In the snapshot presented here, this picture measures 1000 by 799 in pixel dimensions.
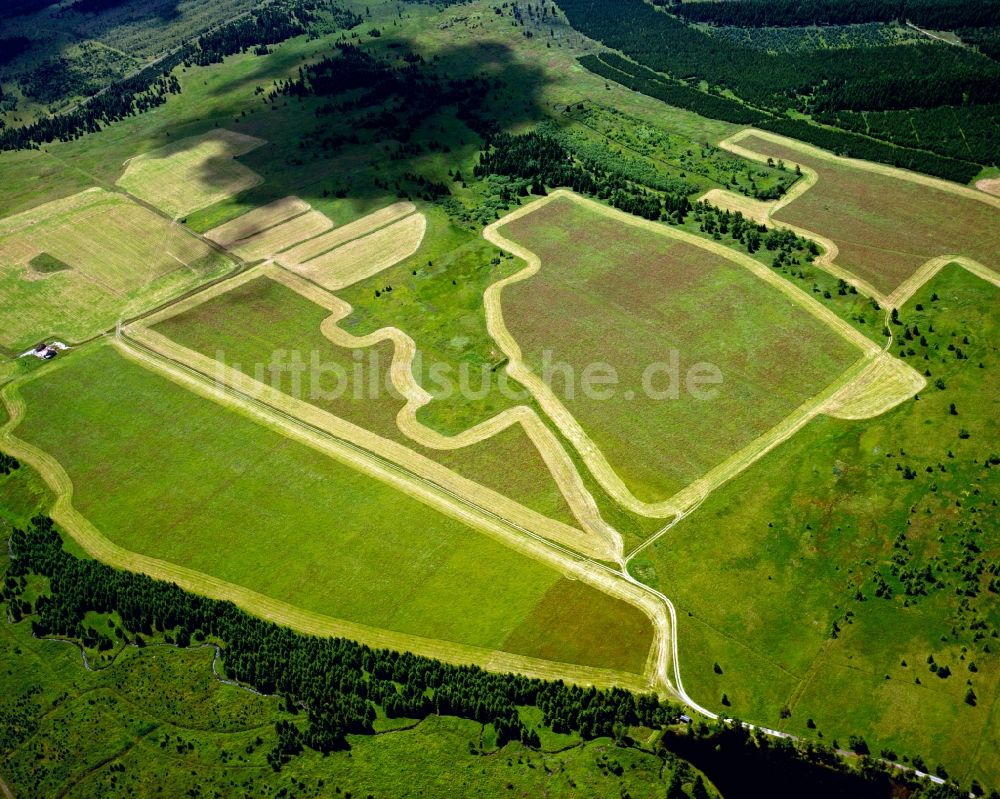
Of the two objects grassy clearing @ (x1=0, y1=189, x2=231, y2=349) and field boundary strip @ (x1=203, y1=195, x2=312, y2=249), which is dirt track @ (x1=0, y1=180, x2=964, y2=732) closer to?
grassy clearing @ (x1=0, y1=189, x2=231, y2=349)

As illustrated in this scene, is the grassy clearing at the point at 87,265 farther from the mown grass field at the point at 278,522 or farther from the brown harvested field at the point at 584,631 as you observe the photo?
the brown harvested field at the point at 584,631

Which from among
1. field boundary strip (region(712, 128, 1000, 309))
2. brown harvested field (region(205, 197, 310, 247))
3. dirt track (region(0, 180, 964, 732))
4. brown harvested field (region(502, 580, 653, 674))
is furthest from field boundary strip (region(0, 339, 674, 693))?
field boundary strip (region(712, 128, 1000, 309))

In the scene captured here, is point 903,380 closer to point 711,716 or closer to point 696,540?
point 696,540

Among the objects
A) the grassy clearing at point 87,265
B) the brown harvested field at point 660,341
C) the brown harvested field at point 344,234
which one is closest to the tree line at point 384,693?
the brown harvested field at point 660,341

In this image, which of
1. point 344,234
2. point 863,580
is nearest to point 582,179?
point 344,234

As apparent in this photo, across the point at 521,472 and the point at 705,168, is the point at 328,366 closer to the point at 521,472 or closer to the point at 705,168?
the point at 521,472

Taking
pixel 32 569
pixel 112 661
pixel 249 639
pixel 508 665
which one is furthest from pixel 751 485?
pixel 32 569
